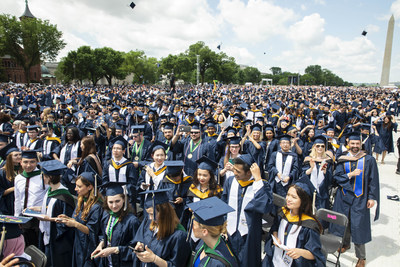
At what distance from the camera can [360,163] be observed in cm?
390

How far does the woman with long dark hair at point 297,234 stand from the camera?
2.38 meters

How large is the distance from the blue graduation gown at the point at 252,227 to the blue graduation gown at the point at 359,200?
1.71 m

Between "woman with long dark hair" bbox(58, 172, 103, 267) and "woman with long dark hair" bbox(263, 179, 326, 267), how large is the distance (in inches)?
76.3

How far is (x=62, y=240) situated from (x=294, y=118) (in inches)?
376

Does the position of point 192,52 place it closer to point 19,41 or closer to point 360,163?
point 19,41

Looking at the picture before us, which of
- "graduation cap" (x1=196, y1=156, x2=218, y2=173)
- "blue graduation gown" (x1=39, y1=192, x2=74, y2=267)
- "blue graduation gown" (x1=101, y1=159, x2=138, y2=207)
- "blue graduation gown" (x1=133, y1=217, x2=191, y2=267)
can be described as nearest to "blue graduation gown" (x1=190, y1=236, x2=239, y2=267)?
"blue graduation gown" (x1=133, y1=217, x2=191, y2=267)

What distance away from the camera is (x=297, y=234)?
8.11 ft

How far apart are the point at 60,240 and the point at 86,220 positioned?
60 cm

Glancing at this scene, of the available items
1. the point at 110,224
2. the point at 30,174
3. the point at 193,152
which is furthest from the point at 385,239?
the point at 30,174

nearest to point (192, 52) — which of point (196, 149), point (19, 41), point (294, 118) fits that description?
point (19, 41)


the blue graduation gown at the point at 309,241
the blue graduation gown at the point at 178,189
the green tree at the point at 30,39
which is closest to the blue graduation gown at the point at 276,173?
the blue graduation gown at the point at 178,189

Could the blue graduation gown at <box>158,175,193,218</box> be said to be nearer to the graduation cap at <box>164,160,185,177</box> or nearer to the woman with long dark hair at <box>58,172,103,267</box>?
the graduation cap at <box>164,160,185,177</box>

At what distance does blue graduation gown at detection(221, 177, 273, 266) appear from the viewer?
9.24ft

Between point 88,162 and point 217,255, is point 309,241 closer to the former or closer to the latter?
point 217,255
